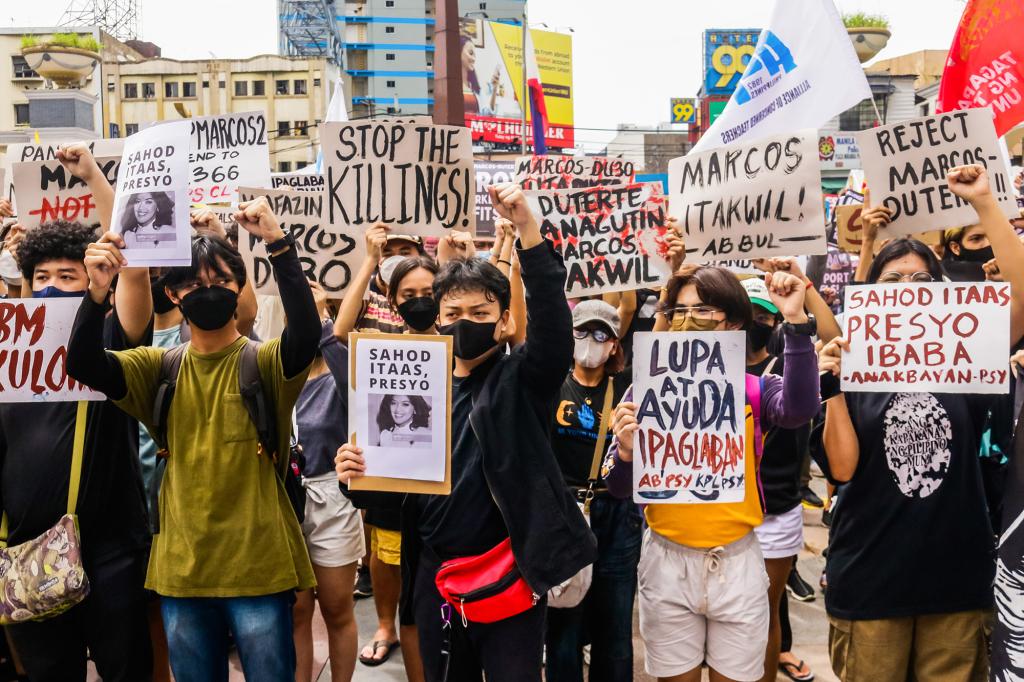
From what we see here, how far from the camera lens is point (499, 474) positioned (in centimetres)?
300

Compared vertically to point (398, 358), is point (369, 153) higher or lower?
higher

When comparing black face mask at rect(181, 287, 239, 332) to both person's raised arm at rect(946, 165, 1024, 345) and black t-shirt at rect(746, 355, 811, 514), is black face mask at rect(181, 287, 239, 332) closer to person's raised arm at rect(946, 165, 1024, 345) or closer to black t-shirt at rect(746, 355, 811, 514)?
black t-shirt at rect(746, 355, 811, 514)

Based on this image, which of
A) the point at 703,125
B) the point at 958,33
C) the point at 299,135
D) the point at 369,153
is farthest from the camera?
the point at 299,135

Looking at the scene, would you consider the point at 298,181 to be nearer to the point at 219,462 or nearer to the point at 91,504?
the point at 91,504

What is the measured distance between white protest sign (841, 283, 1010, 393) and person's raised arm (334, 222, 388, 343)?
209 cm

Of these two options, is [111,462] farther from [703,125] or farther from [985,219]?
[703,125]

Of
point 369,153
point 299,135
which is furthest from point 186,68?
point 369,153

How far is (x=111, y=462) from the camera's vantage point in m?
3.50

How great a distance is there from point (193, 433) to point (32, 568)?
771mm

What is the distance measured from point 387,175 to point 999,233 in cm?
278

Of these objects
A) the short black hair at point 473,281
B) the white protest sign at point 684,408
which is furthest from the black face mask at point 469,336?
the white protest sign at point 684,408

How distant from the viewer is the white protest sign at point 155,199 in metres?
3.25

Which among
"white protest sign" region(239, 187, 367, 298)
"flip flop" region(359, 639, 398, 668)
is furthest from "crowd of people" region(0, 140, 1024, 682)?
"flip flop" region(359, 639, 398, 668)

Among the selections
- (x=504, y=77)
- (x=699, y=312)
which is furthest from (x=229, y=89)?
(x=699, y=312)
